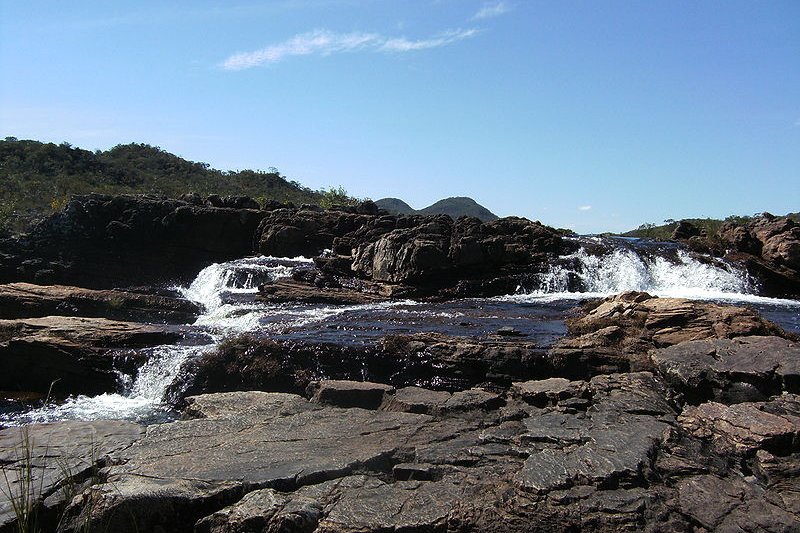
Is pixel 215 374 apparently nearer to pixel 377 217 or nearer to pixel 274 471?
pixel 274 471

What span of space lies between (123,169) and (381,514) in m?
63.1

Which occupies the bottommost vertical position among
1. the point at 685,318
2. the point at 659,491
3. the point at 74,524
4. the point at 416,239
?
the point at 74,524

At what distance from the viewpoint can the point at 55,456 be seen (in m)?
5.99

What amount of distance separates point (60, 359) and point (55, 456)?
641 centimetres

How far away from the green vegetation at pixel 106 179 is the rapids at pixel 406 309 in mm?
14866

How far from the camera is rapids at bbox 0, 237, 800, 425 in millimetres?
10969

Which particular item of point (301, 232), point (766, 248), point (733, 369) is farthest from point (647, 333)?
point (301, 232)

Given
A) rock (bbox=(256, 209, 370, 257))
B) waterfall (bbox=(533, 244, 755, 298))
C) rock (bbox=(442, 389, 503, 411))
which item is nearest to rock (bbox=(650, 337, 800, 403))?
rock (bbox=(442, 389, 503, 411))

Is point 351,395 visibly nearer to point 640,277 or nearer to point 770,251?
point 640,277

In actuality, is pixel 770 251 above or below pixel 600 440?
above

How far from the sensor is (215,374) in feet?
35.7

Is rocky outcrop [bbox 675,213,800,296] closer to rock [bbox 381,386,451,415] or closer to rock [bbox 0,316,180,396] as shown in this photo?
rock [bbox 381,386,451,415]

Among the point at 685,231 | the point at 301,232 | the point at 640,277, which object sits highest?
the point at 685,231

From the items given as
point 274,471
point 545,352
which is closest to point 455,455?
point 274,471
